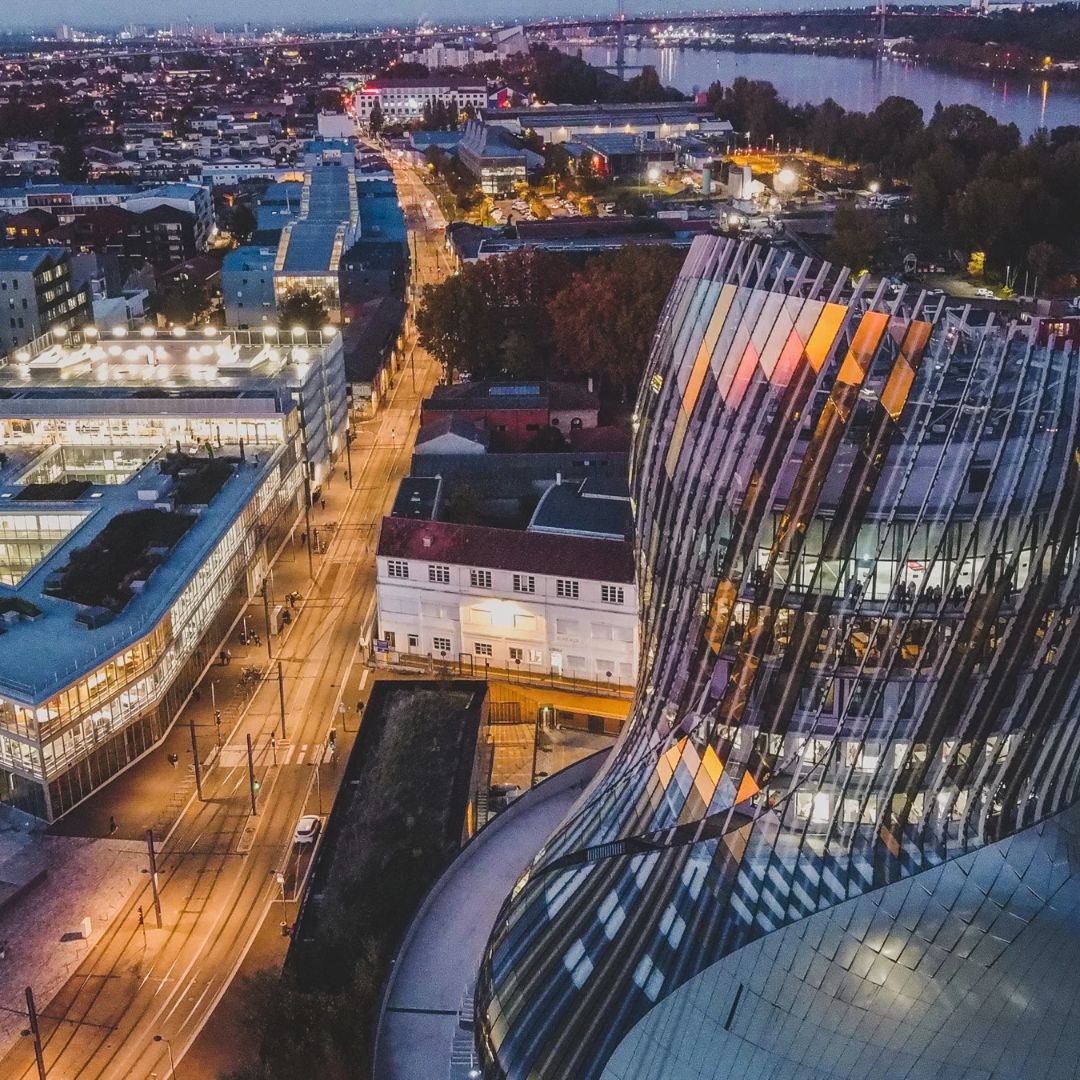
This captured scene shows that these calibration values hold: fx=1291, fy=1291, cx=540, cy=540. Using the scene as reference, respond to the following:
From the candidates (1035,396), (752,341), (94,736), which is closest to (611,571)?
(94,736)

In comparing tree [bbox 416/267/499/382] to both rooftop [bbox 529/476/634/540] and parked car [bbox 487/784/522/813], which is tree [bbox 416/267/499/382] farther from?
parked car [bbox 487/784/522/813]

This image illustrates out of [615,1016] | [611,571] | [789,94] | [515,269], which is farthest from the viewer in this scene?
[789,94]

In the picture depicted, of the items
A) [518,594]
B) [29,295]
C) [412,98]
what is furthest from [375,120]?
[518,594]

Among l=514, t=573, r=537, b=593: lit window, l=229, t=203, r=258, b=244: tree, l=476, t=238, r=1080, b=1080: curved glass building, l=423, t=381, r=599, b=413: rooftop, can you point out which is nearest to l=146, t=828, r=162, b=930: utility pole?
l=476, t=238, r=1080, b=1080: curved glass building

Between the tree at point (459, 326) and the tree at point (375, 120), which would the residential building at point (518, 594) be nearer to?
the tree at point (459, 326)

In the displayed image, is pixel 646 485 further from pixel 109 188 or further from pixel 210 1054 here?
pixel 109 188
